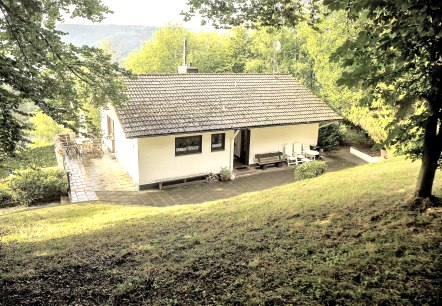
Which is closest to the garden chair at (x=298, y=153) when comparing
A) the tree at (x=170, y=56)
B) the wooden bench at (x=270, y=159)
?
the wooden bench at (x=270, y=159)

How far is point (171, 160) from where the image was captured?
15406mm

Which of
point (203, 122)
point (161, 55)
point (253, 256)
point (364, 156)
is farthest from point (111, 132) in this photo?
point (161, 55)

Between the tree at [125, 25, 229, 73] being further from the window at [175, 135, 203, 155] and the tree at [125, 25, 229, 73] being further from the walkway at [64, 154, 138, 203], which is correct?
the window at [175, 135, 203, 155]

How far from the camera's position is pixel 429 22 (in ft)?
11.8

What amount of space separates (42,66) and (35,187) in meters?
8.23

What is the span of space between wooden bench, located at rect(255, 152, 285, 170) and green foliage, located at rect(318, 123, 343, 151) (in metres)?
4.20

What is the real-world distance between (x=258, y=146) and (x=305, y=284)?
1420cm

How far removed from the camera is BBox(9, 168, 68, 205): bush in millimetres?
13164

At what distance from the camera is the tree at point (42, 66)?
5.77 meters

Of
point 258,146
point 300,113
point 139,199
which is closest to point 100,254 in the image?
point 139,199

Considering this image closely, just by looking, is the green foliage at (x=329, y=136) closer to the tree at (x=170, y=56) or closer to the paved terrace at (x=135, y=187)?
the paved terrace at (x=135, y=187)

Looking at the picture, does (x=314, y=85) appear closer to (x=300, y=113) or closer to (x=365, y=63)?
(x=300, y=113)

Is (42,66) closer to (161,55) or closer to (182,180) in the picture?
(182,180)

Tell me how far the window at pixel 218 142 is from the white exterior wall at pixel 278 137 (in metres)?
1.72
